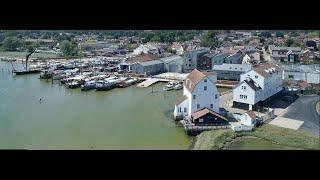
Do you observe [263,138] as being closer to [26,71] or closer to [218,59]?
[218,59]

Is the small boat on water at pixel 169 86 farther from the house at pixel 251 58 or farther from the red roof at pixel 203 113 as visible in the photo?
the house at pixel 251 58

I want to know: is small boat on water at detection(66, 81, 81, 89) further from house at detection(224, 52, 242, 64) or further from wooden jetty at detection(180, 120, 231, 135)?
wooden jetty at detection(180, 120, 231, 135)

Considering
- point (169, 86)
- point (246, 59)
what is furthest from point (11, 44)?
point (246, 59)

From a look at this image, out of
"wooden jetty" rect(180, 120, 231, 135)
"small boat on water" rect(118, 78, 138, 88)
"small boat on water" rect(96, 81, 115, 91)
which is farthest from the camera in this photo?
"small boat on water" rect(118, 78, 138, 88)

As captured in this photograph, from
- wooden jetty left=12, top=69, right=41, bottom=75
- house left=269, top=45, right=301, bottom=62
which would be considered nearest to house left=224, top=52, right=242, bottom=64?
house left=269, top=45, right=301, bottom=62
